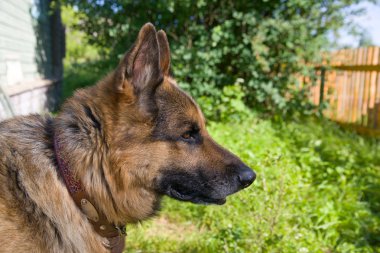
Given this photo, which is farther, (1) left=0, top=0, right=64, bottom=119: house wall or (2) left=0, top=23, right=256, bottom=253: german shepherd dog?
(1) left=0, top=0, right=64, bottom=119: house wall

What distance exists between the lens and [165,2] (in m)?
6.57

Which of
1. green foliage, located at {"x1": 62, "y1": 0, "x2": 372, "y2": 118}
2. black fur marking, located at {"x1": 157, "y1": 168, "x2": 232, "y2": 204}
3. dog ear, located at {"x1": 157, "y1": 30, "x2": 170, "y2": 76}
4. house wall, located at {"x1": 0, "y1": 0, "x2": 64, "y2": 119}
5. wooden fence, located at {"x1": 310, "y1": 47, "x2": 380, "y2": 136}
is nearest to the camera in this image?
black fur marking, located at {"x1": 157, "y1": 168, "x2": 232, "y2": 204}

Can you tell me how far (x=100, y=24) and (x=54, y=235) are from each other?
700 cm

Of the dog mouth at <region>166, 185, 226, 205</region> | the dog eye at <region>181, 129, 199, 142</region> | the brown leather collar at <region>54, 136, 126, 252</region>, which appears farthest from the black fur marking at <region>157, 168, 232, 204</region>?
the brown leather collar at <region>54, 136, 126, 252</region>

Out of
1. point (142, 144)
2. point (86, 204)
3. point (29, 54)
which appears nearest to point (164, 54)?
point (142, 144)

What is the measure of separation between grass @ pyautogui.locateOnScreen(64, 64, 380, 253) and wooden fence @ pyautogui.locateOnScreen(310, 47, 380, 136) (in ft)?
7.64

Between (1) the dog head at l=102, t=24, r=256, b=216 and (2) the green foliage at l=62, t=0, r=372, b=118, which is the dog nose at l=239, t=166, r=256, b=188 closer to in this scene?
(1) the dog head at l=102, t=24, r=256, b=216

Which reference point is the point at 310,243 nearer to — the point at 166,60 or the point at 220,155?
the point at 220,155

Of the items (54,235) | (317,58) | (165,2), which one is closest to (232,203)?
(54,235)

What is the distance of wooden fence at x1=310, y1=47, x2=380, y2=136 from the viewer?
795cm

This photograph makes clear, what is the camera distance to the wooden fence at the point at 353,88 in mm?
7945

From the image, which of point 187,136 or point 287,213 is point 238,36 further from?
point 187,136

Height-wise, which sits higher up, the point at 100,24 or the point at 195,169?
the point at 100,24

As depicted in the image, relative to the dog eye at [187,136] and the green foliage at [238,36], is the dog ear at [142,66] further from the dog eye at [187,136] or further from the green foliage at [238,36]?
the green foliage at [238,36]
